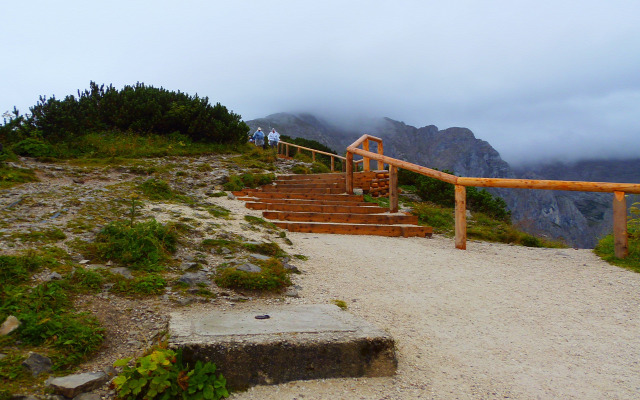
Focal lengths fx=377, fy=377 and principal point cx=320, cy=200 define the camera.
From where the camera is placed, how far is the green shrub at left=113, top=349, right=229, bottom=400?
1902 millimetres

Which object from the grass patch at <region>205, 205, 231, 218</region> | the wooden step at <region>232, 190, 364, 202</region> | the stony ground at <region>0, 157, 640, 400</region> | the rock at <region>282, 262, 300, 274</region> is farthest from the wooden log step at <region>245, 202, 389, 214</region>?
the rock at <region>282, 262, 300, 274</region>

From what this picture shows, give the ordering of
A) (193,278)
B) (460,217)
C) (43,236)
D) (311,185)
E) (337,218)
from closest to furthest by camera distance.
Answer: (193,278), (43,236), (460,217), (337,218), (311,185)

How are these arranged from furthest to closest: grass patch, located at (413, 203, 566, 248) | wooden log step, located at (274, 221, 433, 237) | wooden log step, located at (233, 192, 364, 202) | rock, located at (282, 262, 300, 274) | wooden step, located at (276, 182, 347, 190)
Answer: wooden step, located at (276, 182, 347, 190)
wooden log step, located at (233, 192, 364, 202)
grass patch, located at (413, 203, 566, 248)
wooden log step, located at (274, 221, 433, 237)
rock, located at (282, 262, 300, 274)

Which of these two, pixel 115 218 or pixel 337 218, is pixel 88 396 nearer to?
pixel 115 218

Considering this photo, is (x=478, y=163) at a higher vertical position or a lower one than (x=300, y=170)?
higher

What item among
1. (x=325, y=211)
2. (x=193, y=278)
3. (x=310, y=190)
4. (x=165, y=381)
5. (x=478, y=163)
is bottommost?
(x=165, y=381)


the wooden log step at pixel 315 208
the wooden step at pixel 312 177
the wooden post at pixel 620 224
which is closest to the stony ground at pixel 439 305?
the wooden post at pixel 620 224

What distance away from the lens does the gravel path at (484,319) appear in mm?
2314

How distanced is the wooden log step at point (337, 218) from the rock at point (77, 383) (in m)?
5.92

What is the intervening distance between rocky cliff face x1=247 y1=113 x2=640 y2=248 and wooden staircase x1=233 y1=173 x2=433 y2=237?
111 ft

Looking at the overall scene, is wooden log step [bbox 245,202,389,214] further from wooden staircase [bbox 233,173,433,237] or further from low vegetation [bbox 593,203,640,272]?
low vegetation [bbox 593,203,640,272]

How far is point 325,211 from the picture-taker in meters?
8.52

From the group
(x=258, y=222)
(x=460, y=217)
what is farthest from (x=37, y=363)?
(x=460, y=217)

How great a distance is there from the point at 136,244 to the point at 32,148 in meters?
8.35
